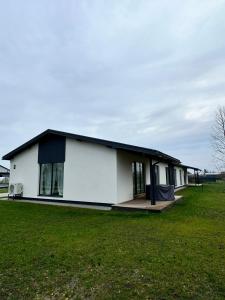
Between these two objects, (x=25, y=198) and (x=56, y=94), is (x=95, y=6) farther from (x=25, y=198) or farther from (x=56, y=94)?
(x=25, y=198)

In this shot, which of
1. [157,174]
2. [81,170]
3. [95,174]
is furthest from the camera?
[157,174]

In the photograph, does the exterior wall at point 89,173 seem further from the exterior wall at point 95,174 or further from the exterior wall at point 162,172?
the exterior wall at point 162,172

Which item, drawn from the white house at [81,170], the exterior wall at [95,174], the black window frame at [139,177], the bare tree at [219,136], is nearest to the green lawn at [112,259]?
the exterior wall at [95,174]

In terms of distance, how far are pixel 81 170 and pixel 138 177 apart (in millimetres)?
4098

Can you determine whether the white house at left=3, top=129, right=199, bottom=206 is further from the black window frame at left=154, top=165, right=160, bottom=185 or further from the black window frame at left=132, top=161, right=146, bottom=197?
the black window frame at left=154, top=165, right=160, bottom=185

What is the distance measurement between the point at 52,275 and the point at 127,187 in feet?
28.4

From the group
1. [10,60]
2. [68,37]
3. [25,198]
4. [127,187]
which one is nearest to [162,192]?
[127,187]

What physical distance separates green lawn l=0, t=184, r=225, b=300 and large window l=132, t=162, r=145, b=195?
5.78 metres

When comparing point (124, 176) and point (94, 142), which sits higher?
point (94, 142)

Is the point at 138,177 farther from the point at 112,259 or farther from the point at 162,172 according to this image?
the point at 112,259

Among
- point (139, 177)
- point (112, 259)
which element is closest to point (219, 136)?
point (139, 177)

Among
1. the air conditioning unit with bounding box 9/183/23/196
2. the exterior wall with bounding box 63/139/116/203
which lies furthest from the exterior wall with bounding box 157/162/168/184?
the air conditioning unit with bounding box 9/183/23/196

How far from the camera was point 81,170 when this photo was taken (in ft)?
39.1

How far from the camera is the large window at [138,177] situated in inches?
Answer: 540
